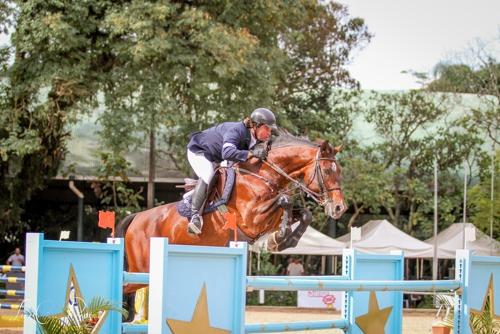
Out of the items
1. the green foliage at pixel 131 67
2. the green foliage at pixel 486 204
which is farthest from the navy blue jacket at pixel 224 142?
the green foliage at pixel 486 204

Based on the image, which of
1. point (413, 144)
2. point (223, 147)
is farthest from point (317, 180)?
point (413, 144)

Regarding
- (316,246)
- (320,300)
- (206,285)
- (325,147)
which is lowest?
(320,300)

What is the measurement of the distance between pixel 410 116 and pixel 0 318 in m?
16.9

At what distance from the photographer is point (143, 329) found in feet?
17.3

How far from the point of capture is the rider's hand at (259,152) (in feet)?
25.9

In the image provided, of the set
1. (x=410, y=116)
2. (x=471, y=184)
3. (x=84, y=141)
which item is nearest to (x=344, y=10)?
(x=410, y=116)

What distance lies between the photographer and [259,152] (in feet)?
26.0

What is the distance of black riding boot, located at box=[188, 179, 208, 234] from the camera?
7.83 metres

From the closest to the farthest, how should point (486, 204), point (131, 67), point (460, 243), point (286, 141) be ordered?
point (286, 141)
point (131, 67)
point (460, 243)
point (486, 204)

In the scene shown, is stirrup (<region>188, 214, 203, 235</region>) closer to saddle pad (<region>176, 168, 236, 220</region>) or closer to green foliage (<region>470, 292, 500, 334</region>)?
saddle pad (<region>176, 168, 236, 220</region>)

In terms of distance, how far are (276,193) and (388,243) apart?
12577 mm

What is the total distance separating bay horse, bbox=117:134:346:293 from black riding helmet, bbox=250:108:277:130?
0.95 ft

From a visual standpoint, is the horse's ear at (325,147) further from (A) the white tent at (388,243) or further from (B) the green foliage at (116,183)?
(B) the green foliage at (116,183)

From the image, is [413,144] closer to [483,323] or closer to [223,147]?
[223,147]
